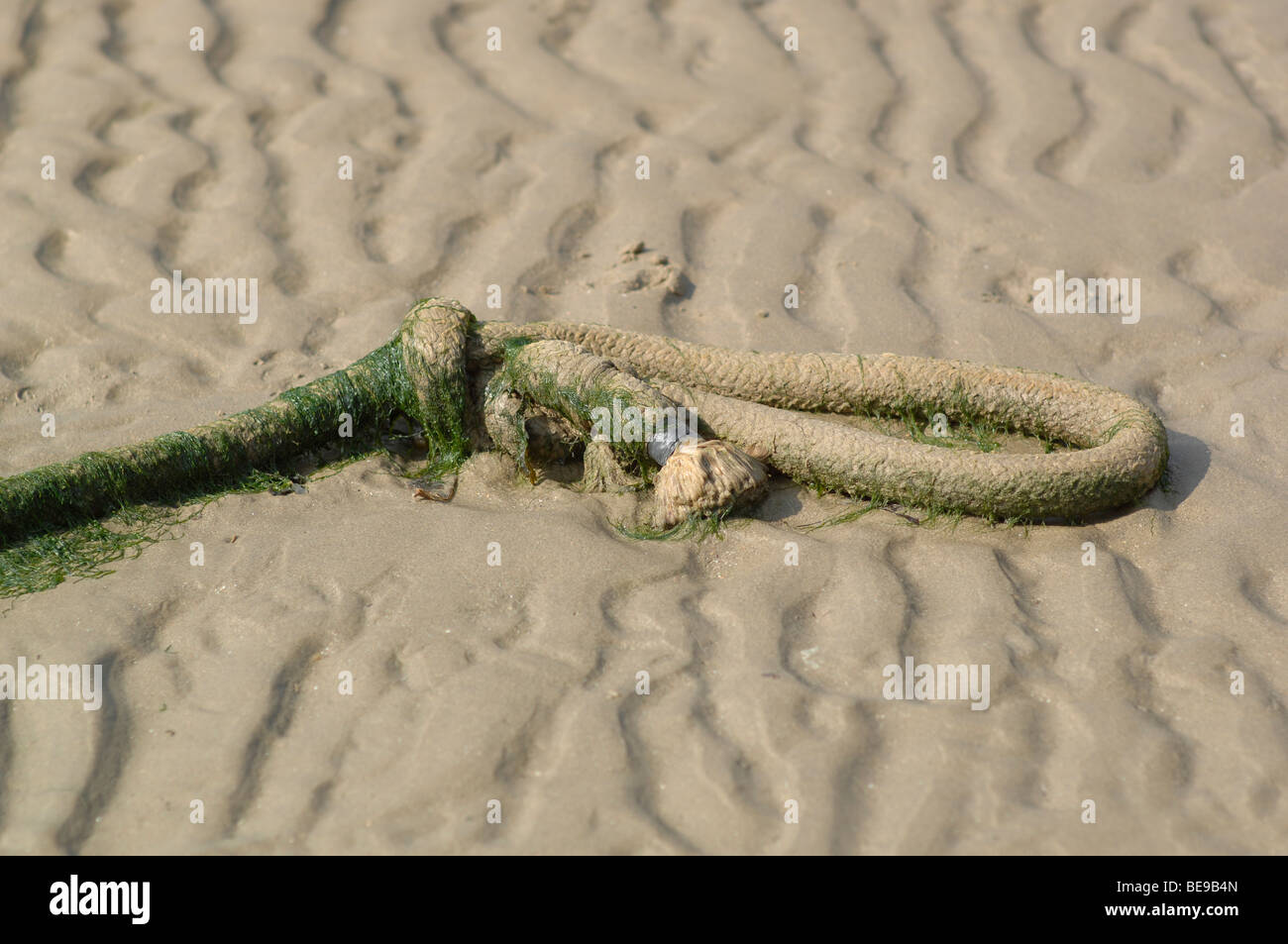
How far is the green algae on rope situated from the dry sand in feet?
0.55

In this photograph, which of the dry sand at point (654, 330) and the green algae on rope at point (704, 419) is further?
the green algae on rope at point (704, 419)

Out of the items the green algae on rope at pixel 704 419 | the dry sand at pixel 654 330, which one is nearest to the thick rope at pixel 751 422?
the green algae on rope at pixel 704 419

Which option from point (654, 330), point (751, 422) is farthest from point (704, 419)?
point (654, 330)

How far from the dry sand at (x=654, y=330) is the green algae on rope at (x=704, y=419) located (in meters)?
0.17

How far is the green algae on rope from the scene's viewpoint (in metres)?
3.47

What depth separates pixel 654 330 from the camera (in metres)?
4.42

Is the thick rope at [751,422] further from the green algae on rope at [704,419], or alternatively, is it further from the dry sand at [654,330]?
the dry sand at [654,330]

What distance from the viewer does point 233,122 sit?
211 inches

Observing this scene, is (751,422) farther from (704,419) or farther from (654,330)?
(654,330)

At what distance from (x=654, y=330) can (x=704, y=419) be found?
777 millimetres

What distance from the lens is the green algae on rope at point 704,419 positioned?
11.4 feet

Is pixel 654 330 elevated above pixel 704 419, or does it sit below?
above

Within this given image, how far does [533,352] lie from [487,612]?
1.02 meters

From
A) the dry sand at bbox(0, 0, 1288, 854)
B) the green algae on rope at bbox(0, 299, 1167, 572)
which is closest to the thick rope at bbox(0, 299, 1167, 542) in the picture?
the green algae on rope at bbox(0, 299, 1167, 572)
